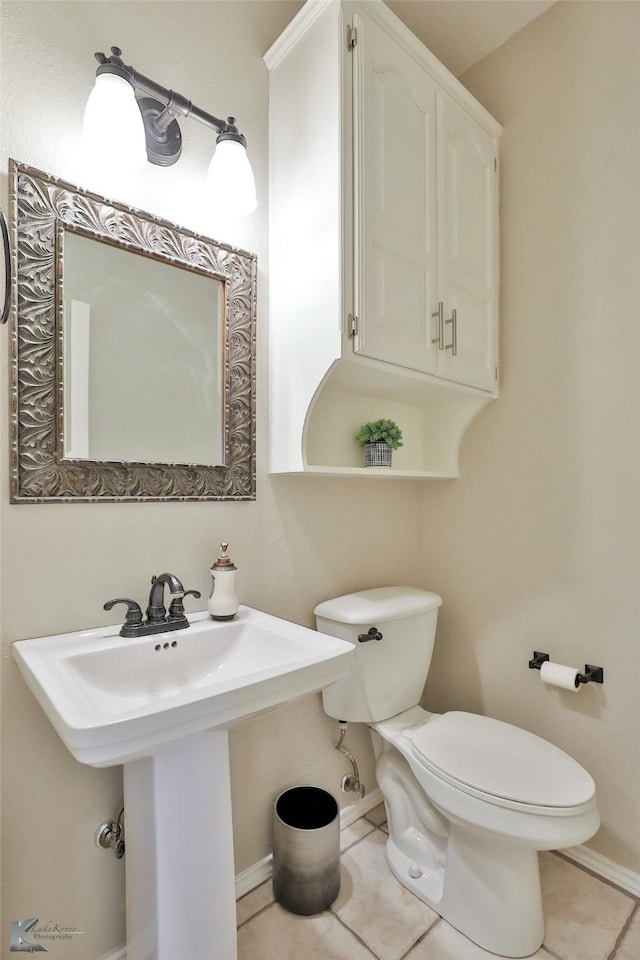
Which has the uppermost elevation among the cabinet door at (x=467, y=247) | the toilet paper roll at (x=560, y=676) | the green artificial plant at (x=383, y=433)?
the cabinet door at (x=467, y=247)

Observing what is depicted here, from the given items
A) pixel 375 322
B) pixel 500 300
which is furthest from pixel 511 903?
pixel 500 300

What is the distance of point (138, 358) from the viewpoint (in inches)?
47.4

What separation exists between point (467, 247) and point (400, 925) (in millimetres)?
1973

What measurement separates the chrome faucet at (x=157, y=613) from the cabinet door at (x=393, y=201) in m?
0.74

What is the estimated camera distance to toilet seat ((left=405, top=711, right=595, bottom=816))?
1.13 m

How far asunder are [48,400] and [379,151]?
1.06 meters

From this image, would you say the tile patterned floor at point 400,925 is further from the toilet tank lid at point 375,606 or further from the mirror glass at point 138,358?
the mirror glass at point 138,358

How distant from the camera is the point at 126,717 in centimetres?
71

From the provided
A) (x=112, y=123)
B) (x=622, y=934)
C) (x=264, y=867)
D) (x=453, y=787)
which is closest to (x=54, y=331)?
(x=112, y=123)

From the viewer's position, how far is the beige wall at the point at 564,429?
1.46m

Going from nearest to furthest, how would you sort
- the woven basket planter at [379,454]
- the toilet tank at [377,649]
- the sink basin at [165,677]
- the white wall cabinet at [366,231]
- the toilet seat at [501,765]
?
1. the sink basin at [165,677]
2. the toilet seat at [501,765]
3. the white wall cabinet at [366,231]
4. the toilet tank at [377,649]
5. the woven basket planter at [379,454]

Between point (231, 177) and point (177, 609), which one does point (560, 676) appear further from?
point (231, 177)

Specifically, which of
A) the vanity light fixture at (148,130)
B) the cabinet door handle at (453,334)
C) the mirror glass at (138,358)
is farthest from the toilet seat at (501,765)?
the vanity light fixture at (148,130)

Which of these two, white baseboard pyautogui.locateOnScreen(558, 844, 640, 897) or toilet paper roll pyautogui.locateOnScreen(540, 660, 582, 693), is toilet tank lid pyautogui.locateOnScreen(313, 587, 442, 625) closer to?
toilet paper roll pyautogui.locateOnScreen(540, 660, 582, 693)
